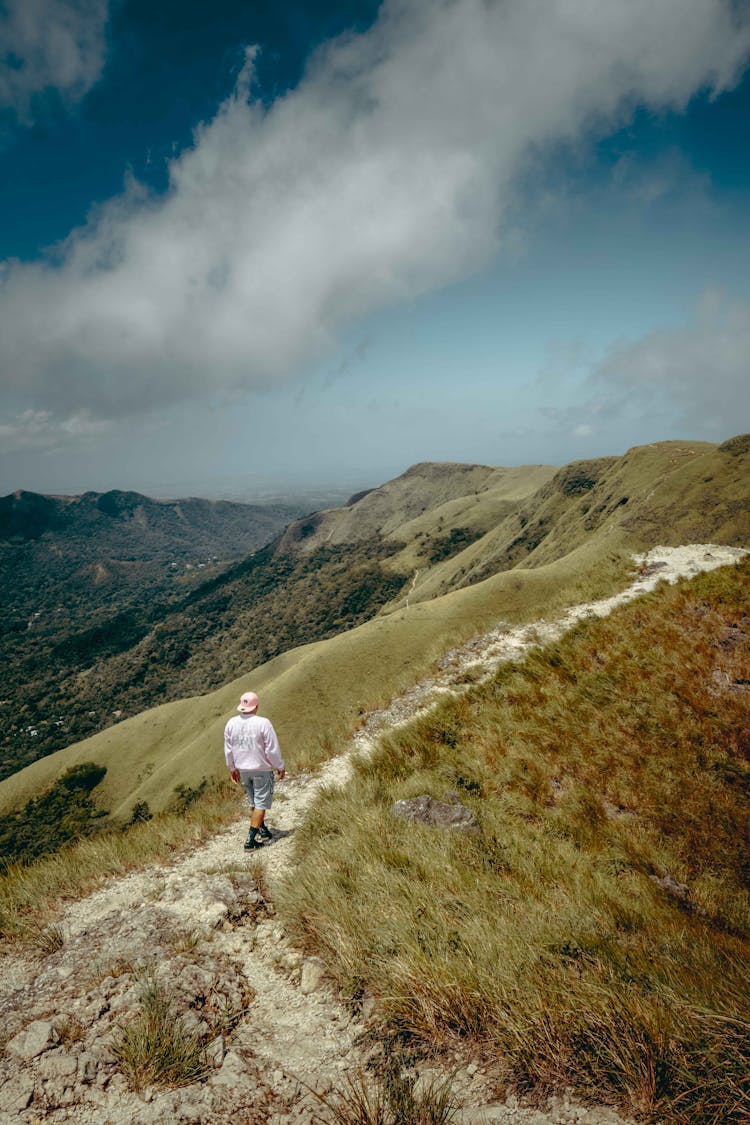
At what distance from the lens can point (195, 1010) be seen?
13.8ft

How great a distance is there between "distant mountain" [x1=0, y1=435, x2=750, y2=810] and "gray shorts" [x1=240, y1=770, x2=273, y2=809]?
4019 millimetres

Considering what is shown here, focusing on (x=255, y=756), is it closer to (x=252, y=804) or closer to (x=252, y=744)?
(x=252, y=744)

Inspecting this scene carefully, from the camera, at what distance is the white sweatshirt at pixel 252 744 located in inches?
320

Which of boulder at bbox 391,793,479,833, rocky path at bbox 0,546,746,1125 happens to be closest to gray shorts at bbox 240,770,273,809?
rocky path at bbox 0,546,746,1125

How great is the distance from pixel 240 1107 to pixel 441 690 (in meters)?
10.2

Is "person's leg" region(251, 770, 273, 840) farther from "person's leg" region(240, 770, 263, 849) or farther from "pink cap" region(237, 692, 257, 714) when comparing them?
"pink cap" region(237, 692, 257, 714)

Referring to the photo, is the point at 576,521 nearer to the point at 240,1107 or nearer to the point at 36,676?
the point at 240,1107

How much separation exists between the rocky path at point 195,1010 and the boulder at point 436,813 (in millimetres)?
2059

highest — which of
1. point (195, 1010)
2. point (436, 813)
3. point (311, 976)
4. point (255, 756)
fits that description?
point (255, 756)

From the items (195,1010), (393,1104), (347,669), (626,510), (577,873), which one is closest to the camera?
(393,1104)

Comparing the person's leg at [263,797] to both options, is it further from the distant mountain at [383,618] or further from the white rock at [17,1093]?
the white rock at [17,1093]

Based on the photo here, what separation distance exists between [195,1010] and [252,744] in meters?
4.07

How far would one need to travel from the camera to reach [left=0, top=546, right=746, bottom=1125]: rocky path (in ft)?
10.8

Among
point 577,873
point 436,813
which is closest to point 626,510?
point 436,813
